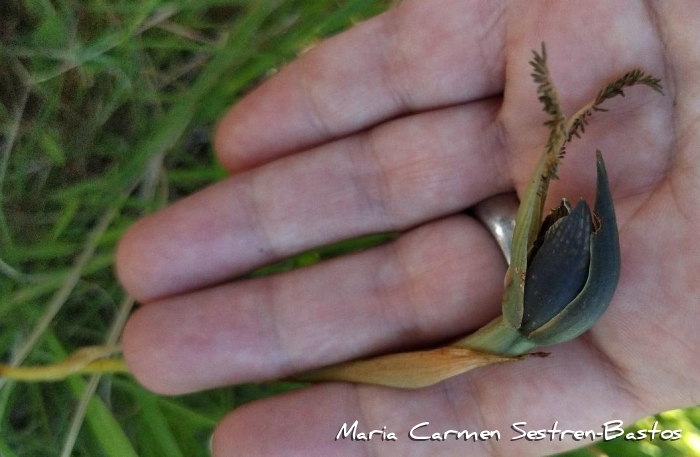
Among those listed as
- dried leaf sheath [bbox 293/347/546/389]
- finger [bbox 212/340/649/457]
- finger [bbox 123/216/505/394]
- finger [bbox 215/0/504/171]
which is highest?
finger [bbox 215/0/504/171]

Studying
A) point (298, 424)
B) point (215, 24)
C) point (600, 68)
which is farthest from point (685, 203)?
point (215, 24)

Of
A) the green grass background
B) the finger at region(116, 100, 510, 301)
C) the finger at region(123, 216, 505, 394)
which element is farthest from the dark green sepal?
the green grass background

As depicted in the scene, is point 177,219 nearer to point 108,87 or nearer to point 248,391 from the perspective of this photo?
point 108,87

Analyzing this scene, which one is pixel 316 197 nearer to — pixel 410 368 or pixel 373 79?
pixel 373 79

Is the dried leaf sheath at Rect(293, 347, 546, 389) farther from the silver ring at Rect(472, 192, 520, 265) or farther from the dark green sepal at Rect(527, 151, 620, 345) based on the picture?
the silver ring at Rect(472, 192, 520, 265)

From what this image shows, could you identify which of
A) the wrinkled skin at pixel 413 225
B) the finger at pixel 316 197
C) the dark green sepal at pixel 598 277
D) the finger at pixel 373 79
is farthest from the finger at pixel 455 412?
the finger at pixel 373 79

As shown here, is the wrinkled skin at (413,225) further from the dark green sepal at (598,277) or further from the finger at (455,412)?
the dark green sepal at (598,277)
